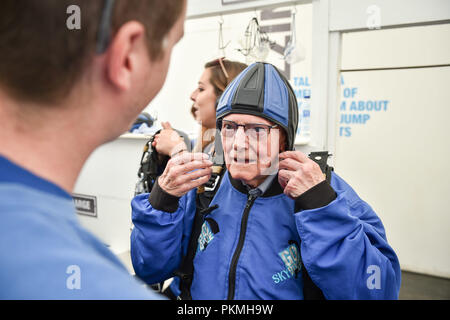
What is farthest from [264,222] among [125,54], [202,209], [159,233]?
[125,54]

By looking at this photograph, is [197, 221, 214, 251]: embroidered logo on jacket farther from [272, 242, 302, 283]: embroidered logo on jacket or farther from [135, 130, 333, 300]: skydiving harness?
[272, 242, 302, 283]: embroidered logo on jacket

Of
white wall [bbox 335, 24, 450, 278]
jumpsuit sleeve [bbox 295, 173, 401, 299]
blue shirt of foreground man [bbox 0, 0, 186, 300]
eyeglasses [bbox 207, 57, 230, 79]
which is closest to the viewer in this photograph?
blue shirt of foreground man [bbox 0, 0, 186, 300]

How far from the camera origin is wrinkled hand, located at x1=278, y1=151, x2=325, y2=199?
3.13 ft

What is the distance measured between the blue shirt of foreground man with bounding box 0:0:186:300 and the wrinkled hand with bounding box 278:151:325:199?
650 mm

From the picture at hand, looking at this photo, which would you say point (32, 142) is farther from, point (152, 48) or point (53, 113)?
point (152, 48)

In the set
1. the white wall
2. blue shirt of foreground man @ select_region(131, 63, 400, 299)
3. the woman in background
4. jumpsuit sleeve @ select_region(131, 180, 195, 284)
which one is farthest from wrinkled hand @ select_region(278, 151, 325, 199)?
the white wall

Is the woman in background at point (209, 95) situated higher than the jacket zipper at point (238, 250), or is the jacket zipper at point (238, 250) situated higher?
the woman in background at point (209, 95)

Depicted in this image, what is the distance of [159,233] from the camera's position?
3.54 feet

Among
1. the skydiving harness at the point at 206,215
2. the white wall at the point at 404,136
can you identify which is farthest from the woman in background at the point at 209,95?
the white wall at the point at 404,136

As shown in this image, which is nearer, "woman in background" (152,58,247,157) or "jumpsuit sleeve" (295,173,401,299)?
"jumpsuit sleeve" (295,173,401,299)

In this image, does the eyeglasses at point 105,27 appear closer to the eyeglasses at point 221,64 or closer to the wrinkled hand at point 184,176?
the wrinkled hand at point 184,176

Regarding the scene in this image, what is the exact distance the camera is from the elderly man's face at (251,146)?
40.9 inches

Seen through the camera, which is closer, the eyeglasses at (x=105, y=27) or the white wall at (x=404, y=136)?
the eyeglasses at (x=105, y=27)

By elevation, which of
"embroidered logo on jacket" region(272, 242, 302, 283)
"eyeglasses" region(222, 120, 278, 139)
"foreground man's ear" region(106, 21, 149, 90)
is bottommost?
"embroidered logo on jacket" region(272, 242, 302, 283)
